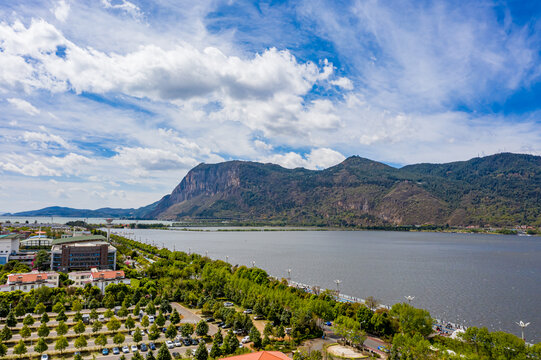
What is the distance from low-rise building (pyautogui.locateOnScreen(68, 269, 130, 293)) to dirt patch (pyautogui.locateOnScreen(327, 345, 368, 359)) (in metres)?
33.3

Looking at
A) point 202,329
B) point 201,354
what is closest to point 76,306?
point 202,329

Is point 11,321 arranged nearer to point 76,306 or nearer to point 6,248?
point 76,306

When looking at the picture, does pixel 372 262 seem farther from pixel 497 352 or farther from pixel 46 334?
pixel 46 334

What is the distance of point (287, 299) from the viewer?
41.4 m

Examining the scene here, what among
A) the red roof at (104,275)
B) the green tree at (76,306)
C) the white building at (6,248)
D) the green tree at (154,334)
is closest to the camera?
the green tree at (154,334)

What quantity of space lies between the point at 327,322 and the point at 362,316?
539cm

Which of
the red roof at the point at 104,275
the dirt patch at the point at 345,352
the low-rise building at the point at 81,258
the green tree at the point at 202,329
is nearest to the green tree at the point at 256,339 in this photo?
the green tree at the point at 202,329

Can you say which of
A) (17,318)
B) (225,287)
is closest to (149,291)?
(225,287)

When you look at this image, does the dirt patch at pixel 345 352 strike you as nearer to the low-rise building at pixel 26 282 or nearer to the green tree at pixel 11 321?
the green tree at pixel 11 321

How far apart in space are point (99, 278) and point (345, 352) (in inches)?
1485

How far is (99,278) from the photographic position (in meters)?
51.2

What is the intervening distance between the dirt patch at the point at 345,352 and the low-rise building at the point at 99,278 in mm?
33317

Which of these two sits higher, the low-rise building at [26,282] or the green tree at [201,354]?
the low-rise building at [26,282]

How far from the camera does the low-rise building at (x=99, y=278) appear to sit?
168 ft
